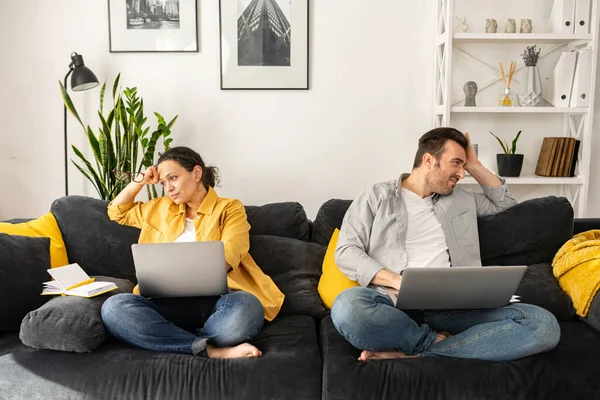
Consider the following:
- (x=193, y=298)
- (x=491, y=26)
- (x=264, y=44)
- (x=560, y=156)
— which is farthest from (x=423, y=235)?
(x=264, y=44)

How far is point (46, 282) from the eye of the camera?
8.25ft

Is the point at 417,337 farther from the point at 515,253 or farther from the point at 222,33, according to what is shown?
the point at 222,33

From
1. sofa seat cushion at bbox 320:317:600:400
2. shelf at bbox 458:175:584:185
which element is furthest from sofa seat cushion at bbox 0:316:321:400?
shelf at bbox 458:175:584:185

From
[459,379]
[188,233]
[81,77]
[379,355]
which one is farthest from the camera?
[81,77]

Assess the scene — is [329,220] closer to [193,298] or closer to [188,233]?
[188,233]

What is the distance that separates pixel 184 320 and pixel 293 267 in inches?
22.3

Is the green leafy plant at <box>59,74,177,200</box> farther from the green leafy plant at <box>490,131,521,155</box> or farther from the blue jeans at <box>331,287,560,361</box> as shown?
the green leafy plant at <box>490,131,521,155</box>

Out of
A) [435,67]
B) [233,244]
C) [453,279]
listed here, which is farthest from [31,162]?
[453,279]

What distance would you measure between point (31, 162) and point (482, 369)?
108 inches

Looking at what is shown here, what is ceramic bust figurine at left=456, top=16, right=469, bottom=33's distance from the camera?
353 centimetres

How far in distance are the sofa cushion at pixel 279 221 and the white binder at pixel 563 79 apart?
1.65m

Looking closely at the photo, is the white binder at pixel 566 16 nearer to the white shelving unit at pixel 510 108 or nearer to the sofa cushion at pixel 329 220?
the white shelving unit at pixel 510 108

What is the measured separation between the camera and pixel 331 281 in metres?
2.69

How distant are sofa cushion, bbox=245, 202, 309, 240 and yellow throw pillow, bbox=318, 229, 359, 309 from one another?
20 centimetres
